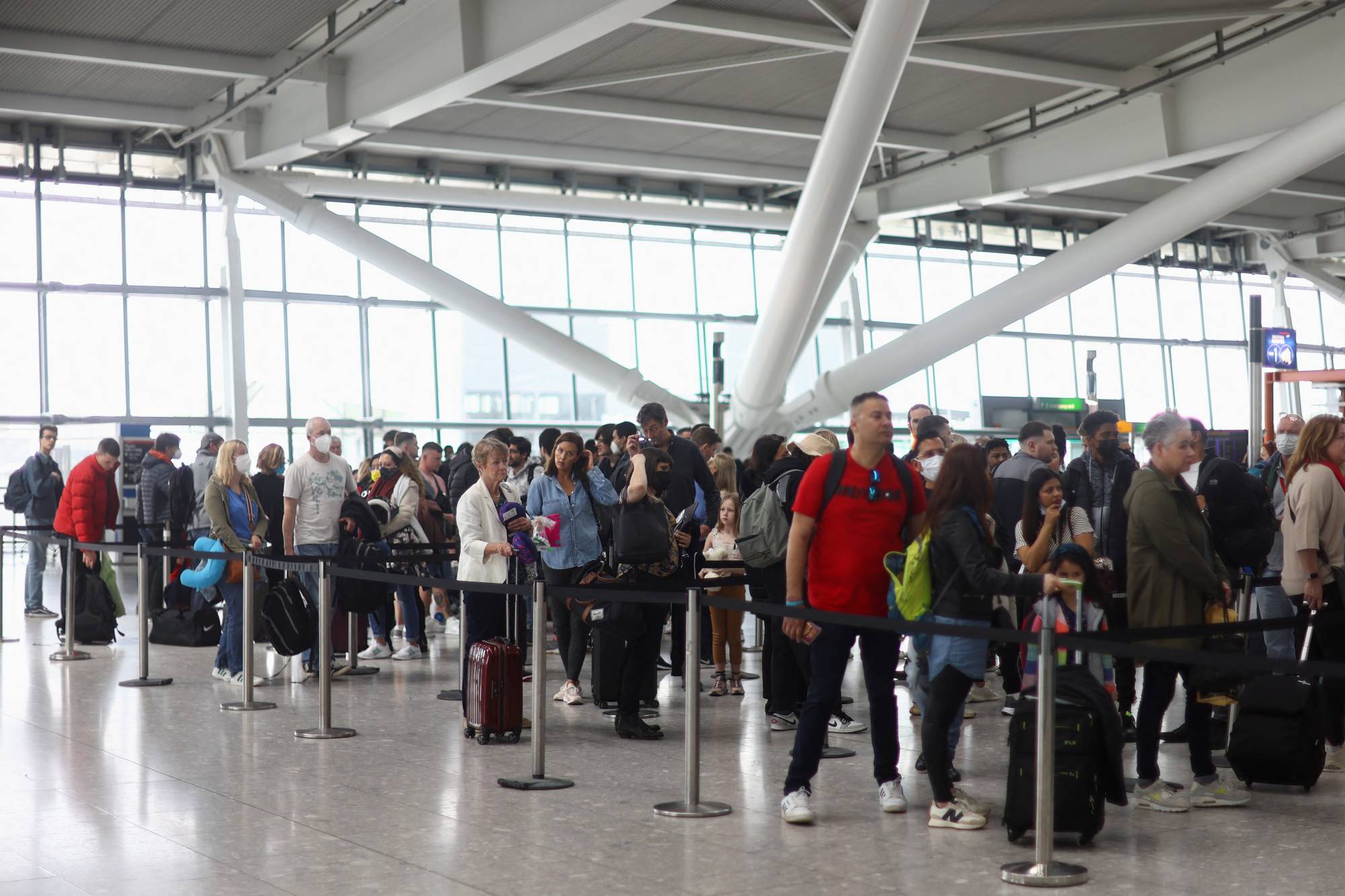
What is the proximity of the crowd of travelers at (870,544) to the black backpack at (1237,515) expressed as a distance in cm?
1

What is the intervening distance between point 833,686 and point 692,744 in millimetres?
685

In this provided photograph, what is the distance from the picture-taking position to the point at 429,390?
2664cm

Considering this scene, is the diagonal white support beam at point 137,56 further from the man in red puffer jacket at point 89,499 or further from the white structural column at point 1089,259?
the white structural column at point 1089,259

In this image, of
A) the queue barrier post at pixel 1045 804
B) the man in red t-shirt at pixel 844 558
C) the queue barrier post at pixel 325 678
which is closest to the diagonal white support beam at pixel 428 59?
the queue barrier post at pixel 325 678

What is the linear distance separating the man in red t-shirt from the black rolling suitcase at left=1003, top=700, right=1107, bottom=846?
690 mm

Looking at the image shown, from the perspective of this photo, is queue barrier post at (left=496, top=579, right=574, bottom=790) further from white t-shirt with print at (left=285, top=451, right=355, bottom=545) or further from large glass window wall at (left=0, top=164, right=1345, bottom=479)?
large glass window wall at (left=0, top=164, right=1345, bottom=479)

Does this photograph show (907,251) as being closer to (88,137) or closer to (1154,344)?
(1154,344)

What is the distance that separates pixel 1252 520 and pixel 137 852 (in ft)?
19.4

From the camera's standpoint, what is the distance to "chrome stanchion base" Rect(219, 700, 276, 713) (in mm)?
8781

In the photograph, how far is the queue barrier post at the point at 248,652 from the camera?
8.80 meters

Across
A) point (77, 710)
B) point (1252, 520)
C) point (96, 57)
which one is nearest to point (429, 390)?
point (96, 57)

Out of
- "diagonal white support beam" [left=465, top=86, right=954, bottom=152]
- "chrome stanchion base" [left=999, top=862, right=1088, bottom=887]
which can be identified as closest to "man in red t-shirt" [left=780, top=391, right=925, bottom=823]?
"chrome stanchion base" [left=999, top=862, right=1088, bottom=887]

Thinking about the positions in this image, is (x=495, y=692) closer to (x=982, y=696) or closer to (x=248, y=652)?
(x=248, y=652)

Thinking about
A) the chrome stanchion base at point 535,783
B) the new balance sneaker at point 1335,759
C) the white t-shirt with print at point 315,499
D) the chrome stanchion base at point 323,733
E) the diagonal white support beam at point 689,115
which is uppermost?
the diagonal white support beam at point 689,115
